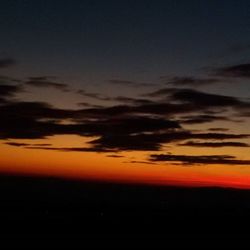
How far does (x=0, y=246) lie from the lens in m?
50.2

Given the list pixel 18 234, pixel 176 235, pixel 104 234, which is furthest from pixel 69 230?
pixel 176 235

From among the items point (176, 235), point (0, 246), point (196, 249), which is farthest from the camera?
point (176, 235)

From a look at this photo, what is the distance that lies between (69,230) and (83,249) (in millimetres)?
23509

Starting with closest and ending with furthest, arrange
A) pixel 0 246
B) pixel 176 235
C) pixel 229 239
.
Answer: pixel 0 246
pixel 229 239
pixel 176 235

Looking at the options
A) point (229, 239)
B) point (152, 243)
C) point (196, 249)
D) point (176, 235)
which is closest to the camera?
point (196, 249)

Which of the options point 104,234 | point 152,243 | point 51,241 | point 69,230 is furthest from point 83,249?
point 69,230

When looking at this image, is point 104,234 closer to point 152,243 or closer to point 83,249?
point 152,243

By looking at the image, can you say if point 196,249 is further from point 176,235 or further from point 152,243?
point 176,235

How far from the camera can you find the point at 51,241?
58.1 meters

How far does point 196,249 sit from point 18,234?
24.2 m

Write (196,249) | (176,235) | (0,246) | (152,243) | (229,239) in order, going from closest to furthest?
(0,246) < (196,249) < (152,243) < (229,239) < (176,235)

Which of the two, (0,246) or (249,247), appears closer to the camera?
(0,246)

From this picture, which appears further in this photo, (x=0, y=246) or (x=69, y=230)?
(x=69, y=230)

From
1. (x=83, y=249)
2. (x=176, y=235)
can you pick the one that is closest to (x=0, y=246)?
(x=83, y=249)
